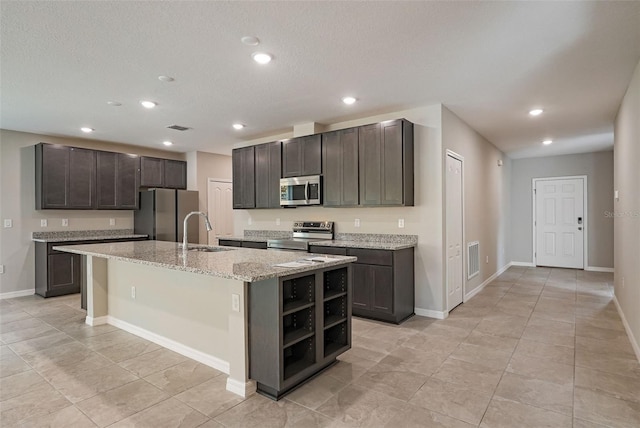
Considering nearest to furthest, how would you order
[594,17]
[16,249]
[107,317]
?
[594,17] < [107,317] < [16,249]

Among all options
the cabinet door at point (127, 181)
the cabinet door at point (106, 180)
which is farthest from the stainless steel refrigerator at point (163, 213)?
the cabinet door at point (106, 180)

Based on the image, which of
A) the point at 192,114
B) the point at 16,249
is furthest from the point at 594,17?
the point at 16,249

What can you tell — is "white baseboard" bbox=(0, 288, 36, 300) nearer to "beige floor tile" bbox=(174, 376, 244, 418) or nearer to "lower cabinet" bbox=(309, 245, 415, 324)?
"beige floor tile" bbox=(174, 376, 244, 418)

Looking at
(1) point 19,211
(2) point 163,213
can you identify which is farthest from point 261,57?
(1) point 19,211

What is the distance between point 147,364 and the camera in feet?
9.71

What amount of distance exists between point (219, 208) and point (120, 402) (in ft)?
17.8

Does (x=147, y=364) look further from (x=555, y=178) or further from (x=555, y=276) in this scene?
(x=555, y=178)

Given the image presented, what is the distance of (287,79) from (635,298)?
150 inches

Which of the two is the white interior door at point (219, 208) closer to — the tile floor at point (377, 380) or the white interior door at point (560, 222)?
the tile floor at point (377, 380)

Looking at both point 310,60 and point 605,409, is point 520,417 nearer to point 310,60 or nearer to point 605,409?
point 605,409

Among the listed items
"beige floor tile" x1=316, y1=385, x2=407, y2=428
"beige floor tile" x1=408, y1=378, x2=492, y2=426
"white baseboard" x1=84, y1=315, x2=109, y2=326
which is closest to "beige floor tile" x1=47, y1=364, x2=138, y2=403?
"white baseboard" x1=84, y1=315, x2=109, y2=326

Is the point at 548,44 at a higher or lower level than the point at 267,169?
higher

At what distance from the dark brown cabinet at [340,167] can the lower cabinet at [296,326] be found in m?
1.78

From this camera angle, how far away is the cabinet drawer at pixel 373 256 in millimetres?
3951
